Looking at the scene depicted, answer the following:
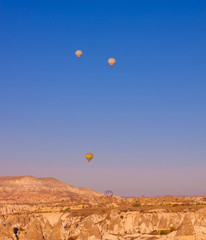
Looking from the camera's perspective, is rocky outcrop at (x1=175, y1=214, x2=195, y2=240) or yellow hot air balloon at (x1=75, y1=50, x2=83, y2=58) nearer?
rocky outcrop at (x1=175, y1=214, x2=195, y2=240)

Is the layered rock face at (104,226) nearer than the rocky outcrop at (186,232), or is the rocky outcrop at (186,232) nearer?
the rocky outcrop at (186,232)

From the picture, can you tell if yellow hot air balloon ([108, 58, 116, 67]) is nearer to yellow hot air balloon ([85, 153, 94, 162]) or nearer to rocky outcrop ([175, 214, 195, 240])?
yellow hot air balloon ([85, 153, 94, 162])

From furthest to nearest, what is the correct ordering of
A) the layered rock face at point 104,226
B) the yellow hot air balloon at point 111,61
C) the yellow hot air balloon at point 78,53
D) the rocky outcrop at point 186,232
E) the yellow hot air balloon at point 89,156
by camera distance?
the yellow hot air balloon at point 89,156
the yellow hot air balloon at point 78,53
the yellow hot air balloon at point 111,61
the layered rock face at point 104,226
the rocky outcrop at point 186,232

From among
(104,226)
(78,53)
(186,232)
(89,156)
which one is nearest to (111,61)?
(78,53)

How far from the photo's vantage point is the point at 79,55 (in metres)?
104

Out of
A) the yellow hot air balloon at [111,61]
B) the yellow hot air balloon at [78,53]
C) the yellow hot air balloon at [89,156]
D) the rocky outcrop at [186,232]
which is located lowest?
the rocky outcrop at [186,232]

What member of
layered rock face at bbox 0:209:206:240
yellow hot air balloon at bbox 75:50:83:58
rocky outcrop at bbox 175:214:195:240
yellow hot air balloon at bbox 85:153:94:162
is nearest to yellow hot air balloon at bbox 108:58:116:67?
yellow hot air balloon at bbox 75:50:83:58

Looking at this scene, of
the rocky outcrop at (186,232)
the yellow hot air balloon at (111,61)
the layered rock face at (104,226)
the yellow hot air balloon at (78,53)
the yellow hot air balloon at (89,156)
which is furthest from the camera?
the yellow hot air balloon at (89,156)

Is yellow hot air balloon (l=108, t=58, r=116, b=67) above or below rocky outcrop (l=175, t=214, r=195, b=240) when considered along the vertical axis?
above

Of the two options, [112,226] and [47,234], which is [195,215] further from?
[47,234]

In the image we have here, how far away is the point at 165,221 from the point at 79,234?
16923 millimetres

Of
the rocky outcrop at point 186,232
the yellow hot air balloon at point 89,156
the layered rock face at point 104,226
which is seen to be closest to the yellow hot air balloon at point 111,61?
the yellow hot air balloon at point 89,156

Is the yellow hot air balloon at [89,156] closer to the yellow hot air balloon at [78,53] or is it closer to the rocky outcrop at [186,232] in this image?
the yellow hot air balloon at [78,53]

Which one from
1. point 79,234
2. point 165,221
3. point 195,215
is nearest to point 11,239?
point 79,234
